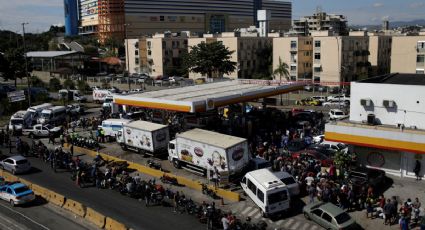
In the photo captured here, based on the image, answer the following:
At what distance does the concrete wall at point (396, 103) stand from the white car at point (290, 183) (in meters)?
7.81

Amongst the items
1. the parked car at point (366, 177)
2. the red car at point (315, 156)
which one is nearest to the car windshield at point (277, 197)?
the parked car at point (366, 177)

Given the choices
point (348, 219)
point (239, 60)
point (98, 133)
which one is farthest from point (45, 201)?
point (239, 60)

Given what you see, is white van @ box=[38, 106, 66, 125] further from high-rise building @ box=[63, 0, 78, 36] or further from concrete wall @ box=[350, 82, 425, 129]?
high-rise building @ box=[63, 0, 78, 36]

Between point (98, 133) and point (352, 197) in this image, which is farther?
point (98, 133)

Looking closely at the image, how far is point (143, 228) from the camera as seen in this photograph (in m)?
21.9

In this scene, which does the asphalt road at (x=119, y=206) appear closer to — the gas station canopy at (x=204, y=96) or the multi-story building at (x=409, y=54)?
the gas station canopy at (x=204, y=96)

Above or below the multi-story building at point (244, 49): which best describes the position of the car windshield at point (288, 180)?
below

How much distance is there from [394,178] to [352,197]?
17.6 feet

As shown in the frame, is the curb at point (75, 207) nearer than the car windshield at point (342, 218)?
No

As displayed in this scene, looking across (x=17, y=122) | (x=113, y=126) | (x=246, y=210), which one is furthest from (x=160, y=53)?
(x=246, y=210)

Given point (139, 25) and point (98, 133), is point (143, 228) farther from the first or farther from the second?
point (139, 25)

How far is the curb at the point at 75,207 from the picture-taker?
70.0 ft

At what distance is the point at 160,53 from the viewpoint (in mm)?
93312

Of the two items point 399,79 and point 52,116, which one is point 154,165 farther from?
point 52,116
